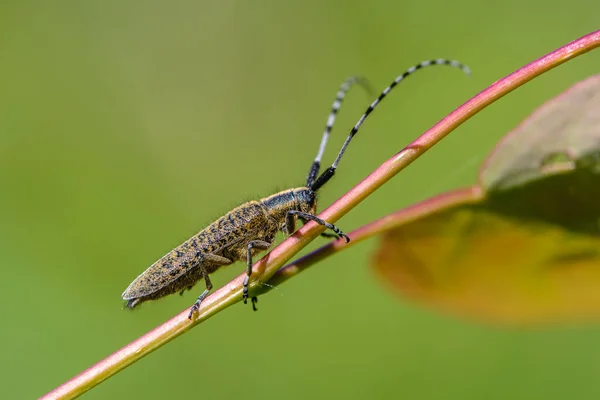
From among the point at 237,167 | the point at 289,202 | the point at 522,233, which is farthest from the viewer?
the point at 237,167

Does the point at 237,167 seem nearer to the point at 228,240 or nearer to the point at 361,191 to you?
the point at 228,240

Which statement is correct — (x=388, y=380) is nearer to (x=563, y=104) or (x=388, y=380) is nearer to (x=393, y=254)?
(x=393, y=254)

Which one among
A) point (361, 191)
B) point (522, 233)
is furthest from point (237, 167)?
point (361, 191)

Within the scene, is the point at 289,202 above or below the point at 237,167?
below

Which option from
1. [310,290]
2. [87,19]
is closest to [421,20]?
[310,290]

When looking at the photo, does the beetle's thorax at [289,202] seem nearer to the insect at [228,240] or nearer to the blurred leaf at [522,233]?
the insect at [228,240]

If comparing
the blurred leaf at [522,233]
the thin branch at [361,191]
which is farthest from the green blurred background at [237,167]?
the thin branch at [361,191]

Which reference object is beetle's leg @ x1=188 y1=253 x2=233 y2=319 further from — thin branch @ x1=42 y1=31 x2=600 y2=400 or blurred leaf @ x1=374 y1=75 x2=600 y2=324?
thin branch @ x1=42 y1=31 x2=600 y2=400
